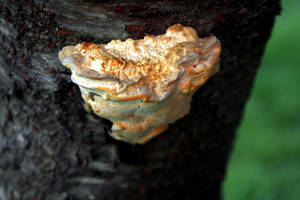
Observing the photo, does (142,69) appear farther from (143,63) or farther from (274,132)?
(274,132)

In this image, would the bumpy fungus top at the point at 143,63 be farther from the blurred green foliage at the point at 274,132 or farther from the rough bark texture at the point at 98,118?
the blurred green foliage at the point at 274,132

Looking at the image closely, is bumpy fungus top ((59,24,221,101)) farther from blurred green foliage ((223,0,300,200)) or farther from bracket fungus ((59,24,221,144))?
blurred green foliage ((223,0,300,200))

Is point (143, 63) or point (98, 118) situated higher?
point (143, 63)

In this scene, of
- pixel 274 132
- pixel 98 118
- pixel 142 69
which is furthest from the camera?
pixel 274 132

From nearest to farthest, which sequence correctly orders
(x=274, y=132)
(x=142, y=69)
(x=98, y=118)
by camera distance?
(x=142, y=69) → (x=98, y=118) → (x=274, y=132)

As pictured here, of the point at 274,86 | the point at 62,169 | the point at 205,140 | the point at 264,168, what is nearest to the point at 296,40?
the point at 274,86

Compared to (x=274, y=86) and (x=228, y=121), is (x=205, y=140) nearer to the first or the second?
(x=228, y=121)

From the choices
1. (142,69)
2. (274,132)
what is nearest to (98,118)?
(142,69)
